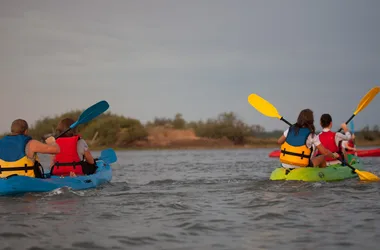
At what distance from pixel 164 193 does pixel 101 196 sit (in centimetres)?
93

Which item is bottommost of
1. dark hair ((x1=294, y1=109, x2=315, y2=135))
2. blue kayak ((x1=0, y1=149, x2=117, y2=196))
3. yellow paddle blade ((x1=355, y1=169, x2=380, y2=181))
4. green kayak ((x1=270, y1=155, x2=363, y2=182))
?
yellow paddle blade ((x1=355, y1=169, x2=380, y2=181))

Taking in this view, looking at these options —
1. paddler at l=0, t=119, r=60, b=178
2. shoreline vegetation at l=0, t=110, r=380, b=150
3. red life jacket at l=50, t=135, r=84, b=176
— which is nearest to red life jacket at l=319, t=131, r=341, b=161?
red life jacket at l=50, t=135, r=84, b=176

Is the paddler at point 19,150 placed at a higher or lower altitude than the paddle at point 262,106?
lower

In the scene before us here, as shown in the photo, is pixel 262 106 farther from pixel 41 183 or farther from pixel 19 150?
pixel 19 150

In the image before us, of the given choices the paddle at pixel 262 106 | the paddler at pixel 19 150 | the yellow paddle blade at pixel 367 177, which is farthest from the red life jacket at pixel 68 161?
the yellow paddle blade at pixel 367 177

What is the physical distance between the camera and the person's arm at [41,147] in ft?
22.9

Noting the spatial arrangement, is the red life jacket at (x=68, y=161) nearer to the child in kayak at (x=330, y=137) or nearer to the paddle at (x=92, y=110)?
the paddle at (x=92, y=110)

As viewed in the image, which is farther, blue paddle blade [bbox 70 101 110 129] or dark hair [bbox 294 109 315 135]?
blue paddle blade [bbox 70 101 110 129]

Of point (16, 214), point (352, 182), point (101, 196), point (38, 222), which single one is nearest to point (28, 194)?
point (101, 196)

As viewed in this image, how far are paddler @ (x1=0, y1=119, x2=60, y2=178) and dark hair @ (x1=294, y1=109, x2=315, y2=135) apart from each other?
12.2 feet

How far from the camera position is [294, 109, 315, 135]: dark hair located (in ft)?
27.2

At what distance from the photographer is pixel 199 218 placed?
5.25 m

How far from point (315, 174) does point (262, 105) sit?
219cm

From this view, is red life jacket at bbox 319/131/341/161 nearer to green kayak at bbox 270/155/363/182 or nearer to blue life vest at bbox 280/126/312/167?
green kayak at bbox 270/155/363/182
